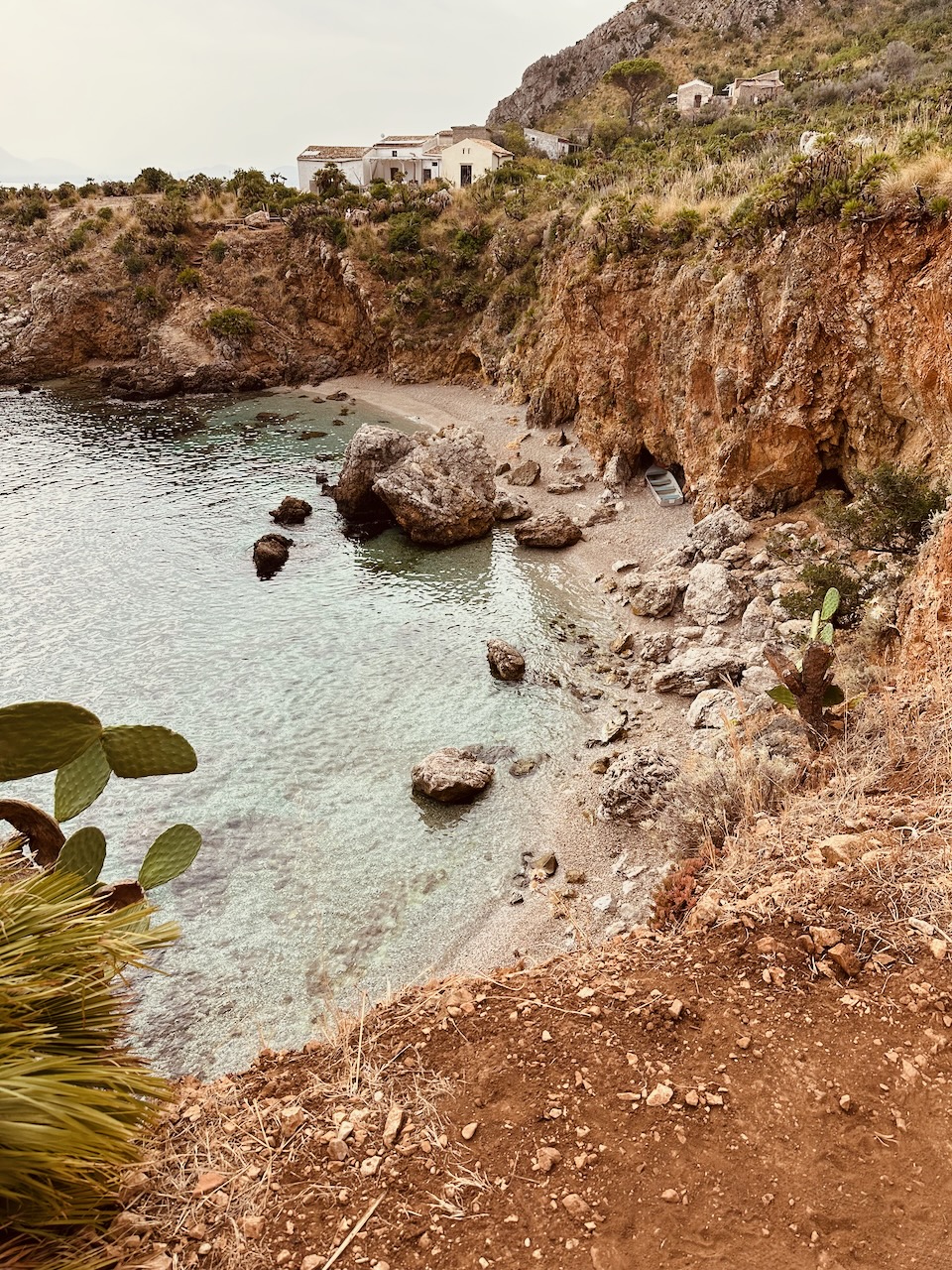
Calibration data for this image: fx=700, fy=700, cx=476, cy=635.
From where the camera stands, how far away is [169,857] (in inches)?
204

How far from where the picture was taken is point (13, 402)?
4166 centimetres

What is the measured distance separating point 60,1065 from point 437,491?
71.0 feet

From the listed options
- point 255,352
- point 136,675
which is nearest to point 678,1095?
point 136,675

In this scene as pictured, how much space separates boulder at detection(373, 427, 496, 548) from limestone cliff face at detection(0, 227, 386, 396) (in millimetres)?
24075

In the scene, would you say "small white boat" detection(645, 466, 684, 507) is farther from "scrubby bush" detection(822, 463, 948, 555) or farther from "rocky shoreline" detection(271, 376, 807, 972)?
"scrubby bush" detection(822, 463, 948, 555)

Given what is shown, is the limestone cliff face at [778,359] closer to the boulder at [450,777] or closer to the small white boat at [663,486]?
the small white boat at [663,486]

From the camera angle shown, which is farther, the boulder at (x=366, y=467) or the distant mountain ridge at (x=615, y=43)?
the distant mountain ridge at (x=615, y=43)

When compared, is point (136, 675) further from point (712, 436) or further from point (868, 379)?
point (868, 379)

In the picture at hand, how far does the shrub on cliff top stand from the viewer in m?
Result: 44.4

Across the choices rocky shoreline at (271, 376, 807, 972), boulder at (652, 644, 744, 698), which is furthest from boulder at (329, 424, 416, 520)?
boulder at (652, 644, 744, 698)

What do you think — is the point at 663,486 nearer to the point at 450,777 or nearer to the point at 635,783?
the point at 635,783

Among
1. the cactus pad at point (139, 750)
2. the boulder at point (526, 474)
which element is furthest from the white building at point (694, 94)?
the cactus pad at point (139, 750)

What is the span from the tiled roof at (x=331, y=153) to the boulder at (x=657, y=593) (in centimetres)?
6201

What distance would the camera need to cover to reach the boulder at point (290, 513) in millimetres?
25641
